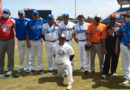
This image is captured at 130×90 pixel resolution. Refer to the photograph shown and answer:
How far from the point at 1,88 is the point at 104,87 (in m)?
3.29

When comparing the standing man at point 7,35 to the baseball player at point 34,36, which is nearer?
the standing man at point 7,35

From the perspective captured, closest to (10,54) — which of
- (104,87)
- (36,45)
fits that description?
(36,45)

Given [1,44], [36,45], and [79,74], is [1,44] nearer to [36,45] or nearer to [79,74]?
[36,45]

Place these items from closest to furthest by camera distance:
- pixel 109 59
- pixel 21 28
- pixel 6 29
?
pixel 109 59 → pixel 6 29 → pixel 21 28

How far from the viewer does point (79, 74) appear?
6.30 metres

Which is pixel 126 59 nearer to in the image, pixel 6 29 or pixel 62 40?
pixel 62 40

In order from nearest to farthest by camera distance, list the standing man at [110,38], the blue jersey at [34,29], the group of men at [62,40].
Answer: the group of men at [62,40] → the standing man at [110,38] → the blue jersey at [34,29]

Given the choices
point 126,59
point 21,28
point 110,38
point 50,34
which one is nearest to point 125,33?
point 110,38

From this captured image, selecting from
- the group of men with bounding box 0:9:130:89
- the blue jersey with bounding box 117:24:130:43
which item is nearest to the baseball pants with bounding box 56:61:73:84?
the group of men with bounding box 0:9:130:89

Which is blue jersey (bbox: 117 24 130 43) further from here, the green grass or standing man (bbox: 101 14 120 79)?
the green grass

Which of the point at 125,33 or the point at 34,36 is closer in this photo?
the point at 125,33

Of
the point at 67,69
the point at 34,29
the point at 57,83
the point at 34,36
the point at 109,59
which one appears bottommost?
the point at 57,83

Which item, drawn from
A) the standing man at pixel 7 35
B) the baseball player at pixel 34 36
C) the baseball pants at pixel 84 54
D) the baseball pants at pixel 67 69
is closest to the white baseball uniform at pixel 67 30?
the baseball pants at pixel 84 54

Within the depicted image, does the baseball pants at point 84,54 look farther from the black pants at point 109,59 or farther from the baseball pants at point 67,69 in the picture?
the baseball pants at point 67,69
